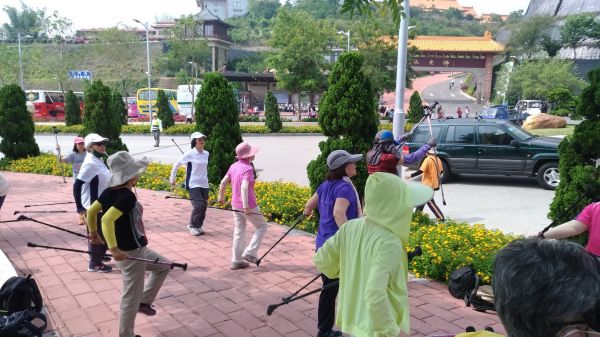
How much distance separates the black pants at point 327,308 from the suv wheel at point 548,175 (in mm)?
8636

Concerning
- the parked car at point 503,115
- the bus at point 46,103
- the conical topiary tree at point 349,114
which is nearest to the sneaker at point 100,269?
the conical topiary tree at point 349,114

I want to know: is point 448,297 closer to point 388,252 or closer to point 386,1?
point 388,252

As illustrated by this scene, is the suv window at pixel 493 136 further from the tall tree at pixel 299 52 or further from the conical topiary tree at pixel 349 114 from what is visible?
the tall tree at pixel 299 52

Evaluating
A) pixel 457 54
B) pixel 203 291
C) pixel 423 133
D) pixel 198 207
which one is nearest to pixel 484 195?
pixel 423 133

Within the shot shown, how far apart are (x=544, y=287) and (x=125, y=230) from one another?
3205 mm

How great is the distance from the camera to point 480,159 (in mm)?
11133

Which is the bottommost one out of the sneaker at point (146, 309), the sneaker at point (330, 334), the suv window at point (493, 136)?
the sneaker at point (330, 334)

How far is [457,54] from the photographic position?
45281 mm

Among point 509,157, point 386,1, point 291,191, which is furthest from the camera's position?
point 509,157

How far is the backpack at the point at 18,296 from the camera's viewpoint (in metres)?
3.79

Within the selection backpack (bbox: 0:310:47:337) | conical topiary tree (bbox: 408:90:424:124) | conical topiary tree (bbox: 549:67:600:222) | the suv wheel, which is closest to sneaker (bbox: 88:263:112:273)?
backpack (bbox: 0:310:47:337)

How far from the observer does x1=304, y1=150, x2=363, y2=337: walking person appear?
3676 mm

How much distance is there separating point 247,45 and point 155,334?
75421 mm

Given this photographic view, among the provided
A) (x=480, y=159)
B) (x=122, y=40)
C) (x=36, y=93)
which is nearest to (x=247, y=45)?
(x=122, y=40)
